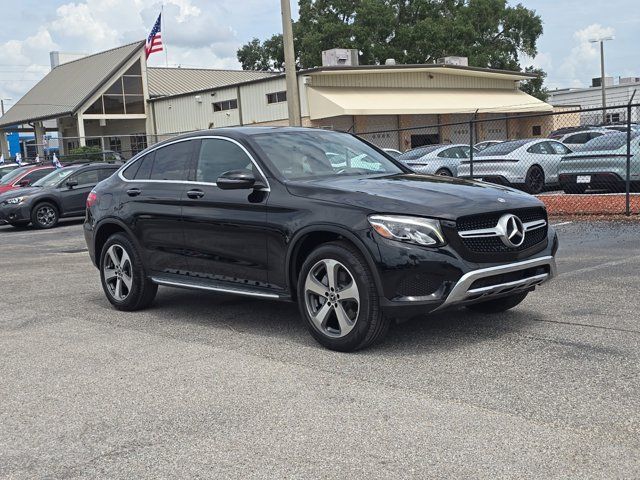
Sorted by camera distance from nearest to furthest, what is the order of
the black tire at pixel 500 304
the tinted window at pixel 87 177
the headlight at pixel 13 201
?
the black tire at pixel 500 304, the headlight at pixel 13 201, the tinted window at pixel 87 177

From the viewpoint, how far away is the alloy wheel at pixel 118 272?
25.5ft

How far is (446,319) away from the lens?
6.70 metres

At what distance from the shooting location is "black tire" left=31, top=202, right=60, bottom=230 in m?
19.8

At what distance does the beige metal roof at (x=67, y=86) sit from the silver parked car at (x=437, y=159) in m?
28.6

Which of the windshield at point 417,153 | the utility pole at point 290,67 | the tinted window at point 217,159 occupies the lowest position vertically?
the windshield at point 417,153

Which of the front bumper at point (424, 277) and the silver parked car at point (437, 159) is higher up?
the silver parked car at point (437, 159)

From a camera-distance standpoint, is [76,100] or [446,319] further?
[76,100]

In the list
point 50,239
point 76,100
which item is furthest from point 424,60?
point 50,239

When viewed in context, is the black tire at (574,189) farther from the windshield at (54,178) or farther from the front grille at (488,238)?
the windshield at (54,178)

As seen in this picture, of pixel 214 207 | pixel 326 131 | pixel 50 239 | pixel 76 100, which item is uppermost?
pixel 76 100

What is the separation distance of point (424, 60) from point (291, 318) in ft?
175

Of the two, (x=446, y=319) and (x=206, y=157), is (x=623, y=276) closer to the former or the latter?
(x=446, y=319)

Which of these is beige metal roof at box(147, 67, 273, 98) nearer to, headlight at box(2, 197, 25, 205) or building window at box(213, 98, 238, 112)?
building window at box(213, 98, 238, 112)

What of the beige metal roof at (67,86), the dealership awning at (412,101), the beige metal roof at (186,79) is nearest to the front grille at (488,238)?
the dealership awning at (412,101)
